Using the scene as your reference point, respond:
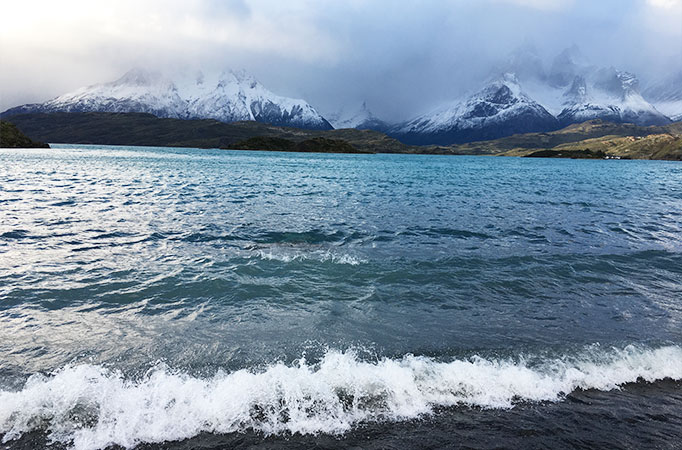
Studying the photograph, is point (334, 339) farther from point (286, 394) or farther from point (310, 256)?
point (310, 256)

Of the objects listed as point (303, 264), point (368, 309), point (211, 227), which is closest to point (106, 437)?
point (368, 309)

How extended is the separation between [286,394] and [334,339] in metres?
2.61

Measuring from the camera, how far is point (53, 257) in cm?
1623

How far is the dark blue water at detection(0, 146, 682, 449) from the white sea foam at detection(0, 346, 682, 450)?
0.04m

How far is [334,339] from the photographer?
32.3ft

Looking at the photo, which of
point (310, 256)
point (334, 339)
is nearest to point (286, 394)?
point (334, 339)

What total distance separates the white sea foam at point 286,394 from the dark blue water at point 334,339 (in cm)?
4

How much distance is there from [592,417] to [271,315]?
8.27 m

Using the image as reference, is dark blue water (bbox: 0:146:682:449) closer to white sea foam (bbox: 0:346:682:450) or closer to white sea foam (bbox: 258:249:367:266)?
white sea foam (bbox: 0:346:682:450)

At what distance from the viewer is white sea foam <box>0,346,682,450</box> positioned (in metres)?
6.59

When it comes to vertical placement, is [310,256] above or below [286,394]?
below

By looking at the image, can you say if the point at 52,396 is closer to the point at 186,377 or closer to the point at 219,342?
the point at 186,377

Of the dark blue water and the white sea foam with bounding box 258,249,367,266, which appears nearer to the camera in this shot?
the dark blue water

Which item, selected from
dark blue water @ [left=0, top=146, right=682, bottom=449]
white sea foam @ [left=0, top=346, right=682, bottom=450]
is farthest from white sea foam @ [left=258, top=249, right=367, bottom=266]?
white sea foam @ [left=0, top=346, right=682, bottom=450]
